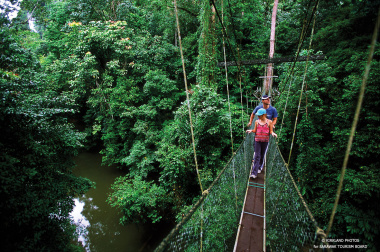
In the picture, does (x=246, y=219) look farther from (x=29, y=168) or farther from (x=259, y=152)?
(x=29, y=168)

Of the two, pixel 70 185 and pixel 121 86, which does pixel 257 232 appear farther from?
pixel 121 86

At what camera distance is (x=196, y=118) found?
373cm

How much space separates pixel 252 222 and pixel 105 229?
13.9 feet

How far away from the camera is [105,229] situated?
4.44 m

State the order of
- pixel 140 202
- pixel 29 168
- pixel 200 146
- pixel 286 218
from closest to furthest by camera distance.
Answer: pixel 286 218
pixel 29 168
pixel 140 202
pixel 200 146

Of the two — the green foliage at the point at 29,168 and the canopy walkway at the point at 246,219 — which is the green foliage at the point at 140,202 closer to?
the green foliage at the point at 29,168

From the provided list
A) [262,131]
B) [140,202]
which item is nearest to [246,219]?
[262,131]

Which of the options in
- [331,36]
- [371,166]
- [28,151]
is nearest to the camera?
[371,166]

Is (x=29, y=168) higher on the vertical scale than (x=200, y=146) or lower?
higher

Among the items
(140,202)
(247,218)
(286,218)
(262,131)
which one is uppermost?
(262,131)

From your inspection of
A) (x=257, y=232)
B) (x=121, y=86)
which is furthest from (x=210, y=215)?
(x=121, y=86)

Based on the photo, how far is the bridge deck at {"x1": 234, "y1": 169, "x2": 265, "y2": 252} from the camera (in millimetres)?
1447

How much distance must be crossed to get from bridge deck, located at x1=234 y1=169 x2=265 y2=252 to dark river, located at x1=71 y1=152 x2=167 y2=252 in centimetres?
284

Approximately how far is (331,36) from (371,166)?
3.13m
